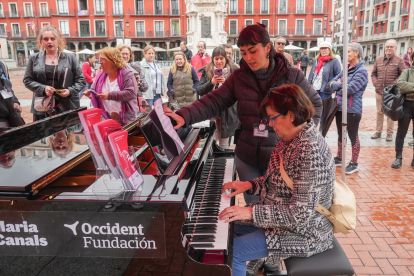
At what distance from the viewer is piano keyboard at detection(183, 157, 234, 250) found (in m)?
1.55

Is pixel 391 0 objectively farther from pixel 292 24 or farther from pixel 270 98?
pixel 270 98

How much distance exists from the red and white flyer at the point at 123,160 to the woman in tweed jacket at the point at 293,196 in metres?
0.48

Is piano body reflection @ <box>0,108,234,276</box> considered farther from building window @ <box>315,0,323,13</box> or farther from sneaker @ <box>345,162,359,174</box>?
building window @ <box>315,0,323,13</box>

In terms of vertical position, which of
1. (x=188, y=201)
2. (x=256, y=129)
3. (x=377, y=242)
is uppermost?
(x=256, y=129)

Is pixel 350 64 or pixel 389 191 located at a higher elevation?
pixel 350 64

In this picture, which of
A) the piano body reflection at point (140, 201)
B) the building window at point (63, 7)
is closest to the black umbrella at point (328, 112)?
the piano body reflection at point (140, 201)

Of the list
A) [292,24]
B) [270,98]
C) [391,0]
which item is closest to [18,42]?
[292,24]

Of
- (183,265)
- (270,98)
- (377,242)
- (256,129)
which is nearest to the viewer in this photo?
(183,265)

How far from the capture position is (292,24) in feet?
143

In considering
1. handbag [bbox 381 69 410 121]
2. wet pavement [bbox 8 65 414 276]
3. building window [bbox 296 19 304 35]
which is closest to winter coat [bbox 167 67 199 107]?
wet pavement [bbox 8 65 414 276]

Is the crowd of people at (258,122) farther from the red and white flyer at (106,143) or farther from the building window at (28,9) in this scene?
the building window at (28,9)

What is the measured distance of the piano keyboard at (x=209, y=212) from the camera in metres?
1.55

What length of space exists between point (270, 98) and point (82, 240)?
113cm

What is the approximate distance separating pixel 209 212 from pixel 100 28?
45.5 m
